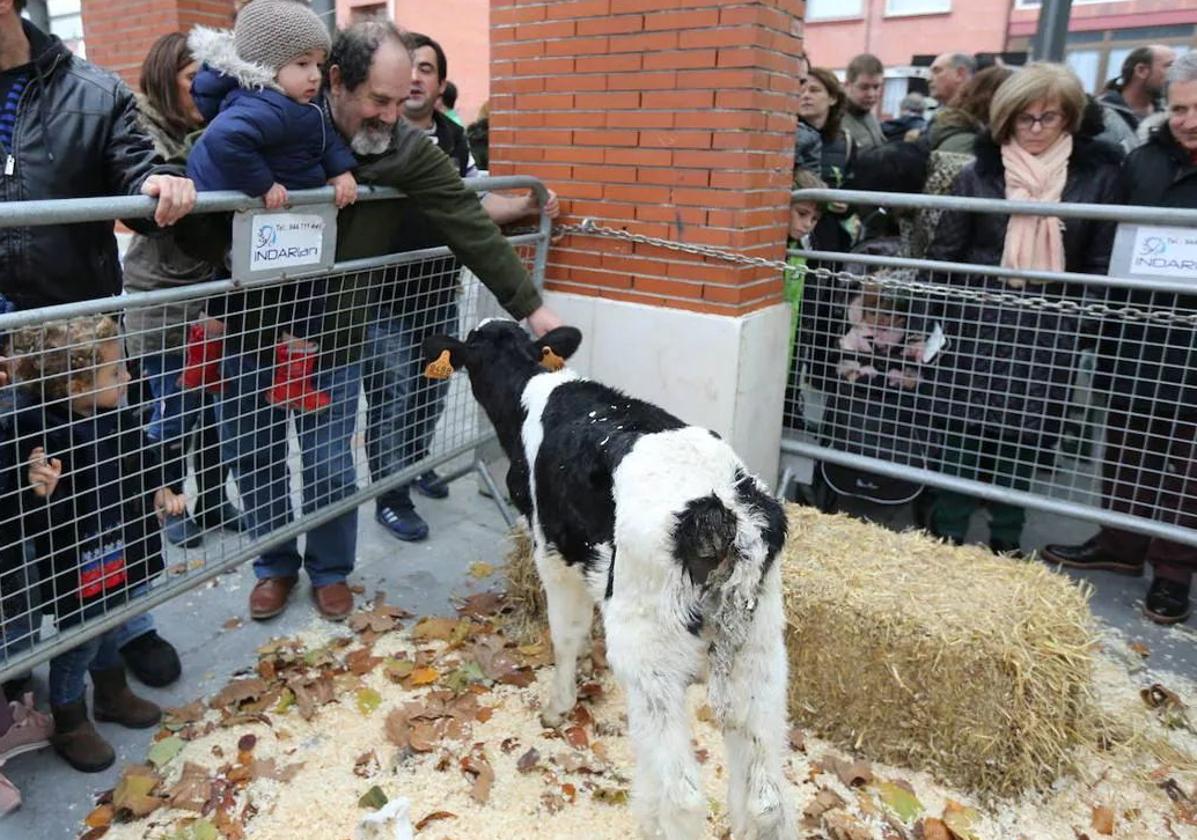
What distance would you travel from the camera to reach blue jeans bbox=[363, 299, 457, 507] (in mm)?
3744

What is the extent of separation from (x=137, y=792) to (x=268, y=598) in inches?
44.1

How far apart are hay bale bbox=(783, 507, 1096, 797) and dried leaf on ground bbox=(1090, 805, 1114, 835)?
15 centimetres

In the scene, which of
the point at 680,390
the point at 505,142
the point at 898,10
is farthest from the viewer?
the point at 898,10

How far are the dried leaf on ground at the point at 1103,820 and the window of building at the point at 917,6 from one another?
2500 cm

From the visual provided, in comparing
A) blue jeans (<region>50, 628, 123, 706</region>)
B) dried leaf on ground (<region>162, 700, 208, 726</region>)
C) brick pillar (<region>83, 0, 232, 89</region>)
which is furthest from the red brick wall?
brick pillar (<region>83, 0, 232, 89</region>)

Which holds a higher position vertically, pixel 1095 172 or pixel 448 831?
pixel 1095 172

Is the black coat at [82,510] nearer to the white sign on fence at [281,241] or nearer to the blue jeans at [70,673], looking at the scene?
the blue jeans at [70,673]

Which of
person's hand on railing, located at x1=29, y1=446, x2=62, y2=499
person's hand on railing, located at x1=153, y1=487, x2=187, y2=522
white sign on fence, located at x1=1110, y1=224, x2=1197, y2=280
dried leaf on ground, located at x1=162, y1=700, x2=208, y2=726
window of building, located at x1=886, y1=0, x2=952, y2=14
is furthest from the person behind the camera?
window of building, located at x1=886, y1=0, x2=952, y2=14

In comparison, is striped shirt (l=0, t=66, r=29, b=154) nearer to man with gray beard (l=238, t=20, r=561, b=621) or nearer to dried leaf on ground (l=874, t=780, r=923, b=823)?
man with gray beard (l=238, t=20, r=561, b=621)

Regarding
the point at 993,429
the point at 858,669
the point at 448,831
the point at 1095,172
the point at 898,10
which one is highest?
the point at 898,10

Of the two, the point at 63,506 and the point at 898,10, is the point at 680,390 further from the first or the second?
the point at 898,10

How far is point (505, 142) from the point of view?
4.68 metres

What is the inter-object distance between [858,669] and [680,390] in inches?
64.0

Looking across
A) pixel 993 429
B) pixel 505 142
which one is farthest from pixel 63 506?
pixel 993 429
